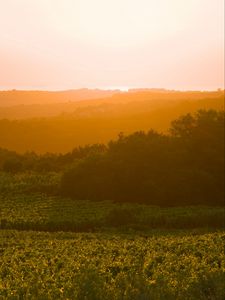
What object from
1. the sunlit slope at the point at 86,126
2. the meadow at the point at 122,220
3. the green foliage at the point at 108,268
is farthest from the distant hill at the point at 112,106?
the green foliage at the point at 108,268

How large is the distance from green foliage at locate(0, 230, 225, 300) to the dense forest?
23809mm

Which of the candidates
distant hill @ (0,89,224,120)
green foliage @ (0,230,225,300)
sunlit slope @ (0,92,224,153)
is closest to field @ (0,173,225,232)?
green foliage @ (0,230,225,300)

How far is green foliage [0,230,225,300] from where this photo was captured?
19.7 m

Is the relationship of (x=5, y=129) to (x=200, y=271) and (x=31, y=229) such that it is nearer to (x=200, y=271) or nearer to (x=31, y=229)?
(x=31, y=229)

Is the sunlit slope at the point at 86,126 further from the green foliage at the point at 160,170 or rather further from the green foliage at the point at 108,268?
the green foliage at the point at 108,268

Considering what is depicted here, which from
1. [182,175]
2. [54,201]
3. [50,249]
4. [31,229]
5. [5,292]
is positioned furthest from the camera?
[182,175]

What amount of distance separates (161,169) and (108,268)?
42.3 metres

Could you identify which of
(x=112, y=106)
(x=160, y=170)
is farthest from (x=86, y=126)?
(x=160, y=170)

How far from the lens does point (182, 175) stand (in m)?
67.2

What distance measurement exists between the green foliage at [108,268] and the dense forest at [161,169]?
23809 mm

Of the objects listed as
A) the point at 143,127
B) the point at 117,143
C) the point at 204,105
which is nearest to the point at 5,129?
the point at 143,127

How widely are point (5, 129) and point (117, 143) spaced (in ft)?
240

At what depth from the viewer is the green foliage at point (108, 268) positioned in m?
19.7

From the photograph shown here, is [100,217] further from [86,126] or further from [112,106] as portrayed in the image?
[112,106]
